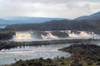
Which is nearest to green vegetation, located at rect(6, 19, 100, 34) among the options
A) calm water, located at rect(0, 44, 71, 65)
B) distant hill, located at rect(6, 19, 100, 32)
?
distant hill, located at rect(6, 19, 100, 32)

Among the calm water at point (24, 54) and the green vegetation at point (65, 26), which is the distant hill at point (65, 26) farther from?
the calm water at point (24, 54)

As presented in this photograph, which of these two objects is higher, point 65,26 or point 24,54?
point 65,26

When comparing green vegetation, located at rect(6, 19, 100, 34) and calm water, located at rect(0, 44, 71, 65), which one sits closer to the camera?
calm water, located at rect(0, 44, 71, 65)

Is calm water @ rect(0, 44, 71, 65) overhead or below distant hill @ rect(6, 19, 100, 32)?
Answer: below

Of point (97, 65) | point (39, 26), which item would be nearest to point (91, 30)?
point (39, 26)

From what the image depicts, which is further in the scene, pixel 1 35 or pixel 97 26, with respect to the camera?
pixel 97 26

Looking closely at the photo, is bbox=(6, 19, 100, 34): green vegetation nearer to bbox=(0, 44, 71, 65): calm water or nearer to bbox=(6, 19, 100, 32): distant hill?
bbox=(6, 19, 100, 32): distant hill

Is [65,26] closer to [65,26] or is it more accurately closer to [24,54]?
[65,26]

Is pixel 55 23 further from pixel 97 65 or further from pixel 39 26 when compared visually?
pixel 97 65

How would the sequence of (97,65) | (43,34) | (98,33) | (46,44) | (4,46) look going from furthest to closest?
(98,33), (43,34), (46,44), (4,46), (97,65)

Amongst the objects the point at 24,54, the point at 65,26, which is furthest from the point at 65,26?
the point at 24,54

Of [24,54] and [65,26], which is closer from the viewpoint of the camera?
[24,54]
